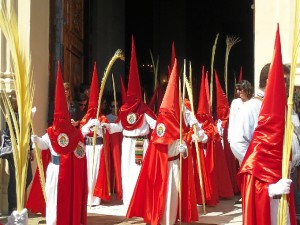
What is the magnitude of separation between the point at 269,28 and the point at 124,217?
3.01 meters

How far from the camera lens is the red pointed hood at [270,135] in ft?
10.8

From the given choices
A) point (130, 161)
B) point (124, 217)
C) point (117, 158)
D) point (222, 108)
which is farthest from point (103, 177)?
point (222, 108)

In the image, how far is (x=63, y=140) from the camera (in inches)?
210

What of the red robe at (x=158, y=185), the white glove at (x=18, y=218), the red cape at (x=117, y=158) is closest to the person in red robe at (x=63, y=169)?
the red robe at (x=158, y=185)

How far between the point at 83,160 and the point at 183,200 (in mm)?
1269

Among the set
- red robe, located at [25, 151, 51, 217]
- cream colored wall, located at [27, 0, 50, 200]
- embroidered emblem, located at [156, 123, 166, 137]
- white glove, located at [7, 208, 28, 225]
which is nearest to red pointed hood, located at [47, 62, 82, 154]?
red robe, located at [25, 151, 51, 217]

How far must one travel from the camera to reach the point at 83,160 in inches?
221

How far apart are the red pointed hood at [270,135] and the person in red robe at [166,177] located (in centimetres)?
220

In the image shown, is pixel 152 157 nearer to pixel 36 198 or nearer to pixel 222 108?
pixel 36 198

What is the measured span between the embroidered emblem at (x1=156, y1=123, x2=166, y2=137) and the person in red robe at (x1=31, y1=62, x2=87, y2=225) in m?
0.87

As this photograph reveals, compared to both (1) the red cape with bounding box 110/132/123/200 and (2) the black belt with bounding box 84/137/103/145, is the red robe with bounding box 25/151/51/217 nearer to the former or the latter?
(2) the black belt with bounding box 84/137/103/145

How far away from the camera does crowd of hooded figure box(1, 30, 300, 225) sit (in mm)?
3828

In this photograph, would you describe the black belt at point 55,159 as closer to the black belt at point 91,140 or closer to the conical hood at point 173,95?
the conical hood at point 173,95

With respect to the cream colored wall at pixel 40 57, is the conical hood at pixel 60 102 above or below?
below
